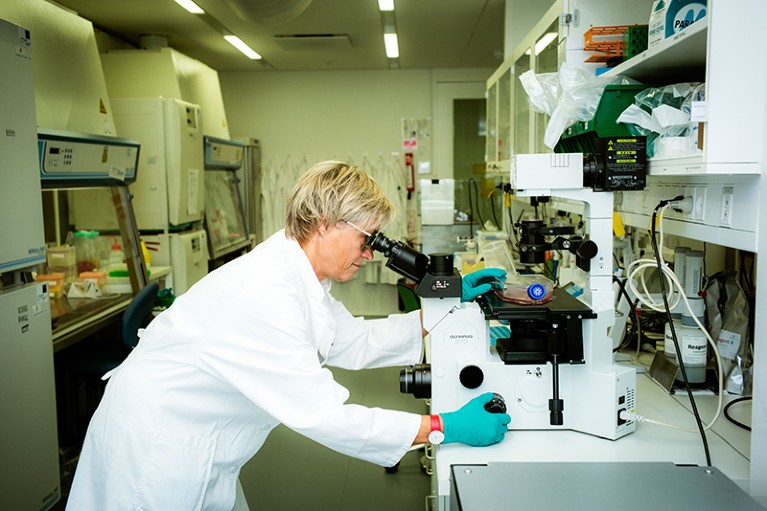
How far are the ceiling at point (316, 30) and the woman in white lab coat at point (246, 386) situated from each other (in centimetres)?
184

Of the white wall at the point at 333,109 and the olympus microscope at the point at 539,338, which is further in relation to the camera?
the white wall at the point at 333,109

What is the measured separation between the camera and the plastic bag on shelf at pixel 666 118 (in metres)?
1.37

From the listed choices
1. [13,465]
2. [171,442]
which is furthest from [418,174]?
[171,442]

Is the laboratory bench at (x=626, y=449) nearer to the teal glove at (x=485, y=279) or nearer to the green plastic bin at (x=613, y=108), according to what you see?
the teal glove at (x=485, y=279)

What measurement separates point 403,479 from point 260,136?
14.4ft

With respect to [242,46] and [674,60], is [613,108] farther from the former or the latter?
[242,46]

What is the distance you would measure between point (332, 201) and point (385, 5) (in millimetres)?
3045

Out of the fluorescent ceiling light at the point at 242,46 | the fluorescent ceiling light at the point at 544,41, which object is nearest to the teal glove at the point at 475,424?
the fluorescent ceiling light at the point at 544,41

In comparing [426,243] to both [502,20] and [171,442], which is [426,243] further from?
[171,442]

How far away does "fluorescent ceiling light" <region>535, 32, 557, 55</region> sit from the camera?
234cm

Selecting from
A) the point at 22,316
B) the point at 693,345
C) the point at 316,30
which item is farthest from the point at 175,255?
the point at 693,345

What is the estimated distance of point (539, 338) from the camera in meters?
1.43

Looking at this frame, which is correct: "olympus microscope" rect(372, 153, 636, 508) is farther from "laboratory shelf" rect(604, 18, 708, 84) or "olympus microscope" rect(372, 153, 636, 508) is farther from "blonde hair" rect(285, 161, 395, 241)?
"laboratory shelf" rect(604, 18, 708, 84)

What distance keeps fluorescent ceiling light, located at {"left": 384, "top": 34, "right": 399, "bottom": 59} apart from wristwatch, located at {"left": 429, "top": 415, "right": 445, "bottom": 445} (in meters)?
4.07
